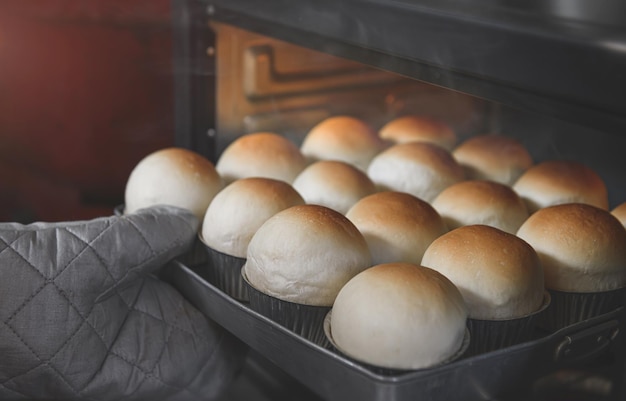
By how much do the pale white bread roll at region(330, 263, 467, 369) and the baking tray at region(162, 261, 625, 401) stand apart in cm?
2

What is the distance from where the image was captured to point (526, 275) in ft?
3.44

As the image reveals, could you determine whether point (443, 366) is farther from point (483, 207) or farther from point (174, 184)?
point (174, 184)

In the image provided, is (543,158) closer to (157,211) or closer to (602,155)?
(602,155)

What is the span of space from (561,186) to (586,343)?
42 centimetres

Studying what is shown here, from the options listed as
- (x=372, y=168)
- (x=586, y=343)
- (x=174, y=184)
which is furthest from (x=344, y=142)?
(x=586, y=343)

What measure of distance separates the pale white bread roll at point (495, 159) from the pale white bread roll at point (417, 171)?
3.1 inches

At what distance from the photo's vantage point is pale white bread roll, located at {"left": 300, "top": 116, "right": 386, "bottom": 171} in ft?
5.32

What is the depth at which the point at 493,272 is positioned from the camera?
3.42ft

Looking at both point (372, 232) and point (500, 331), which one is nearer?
point (500, 331)

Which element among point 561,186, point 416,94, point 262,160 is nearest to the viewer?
point 561,186

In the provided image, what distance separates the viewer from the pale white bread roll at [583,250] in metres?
1.12

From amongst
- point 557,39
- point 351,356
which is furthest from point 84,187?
point 557,39

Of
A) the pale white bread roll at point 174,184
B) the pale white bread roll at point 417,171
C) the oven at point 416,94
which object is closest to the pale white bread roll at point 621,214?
the oven at point 416,94

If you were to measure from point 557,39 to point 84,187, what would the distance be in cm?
117
